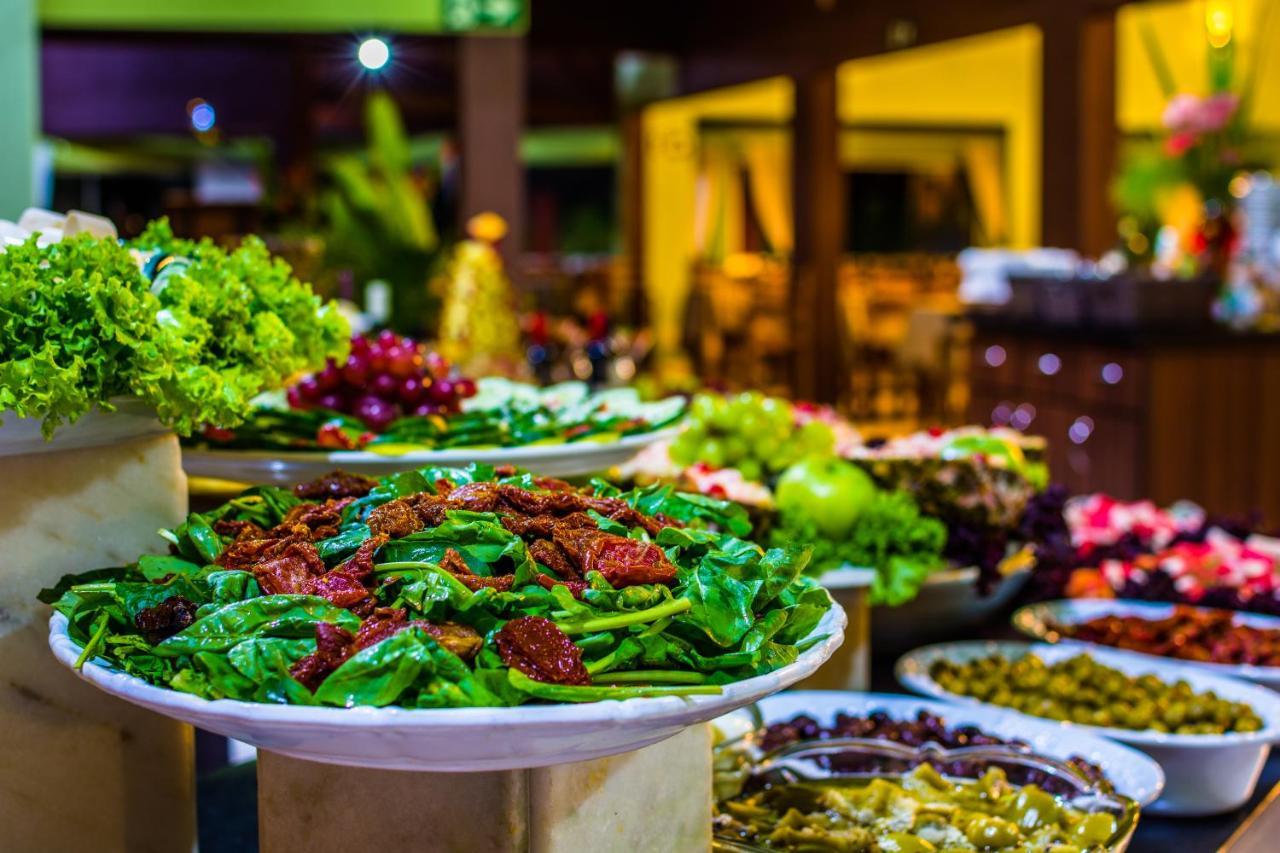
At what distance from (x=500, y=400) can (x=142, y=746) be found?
2.33ft

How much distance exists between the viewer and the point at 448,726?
2.55 ft

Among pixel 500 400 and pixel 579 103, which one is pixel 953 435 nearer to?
pixel 500 400

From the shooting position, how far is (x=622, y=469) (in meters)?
1.90

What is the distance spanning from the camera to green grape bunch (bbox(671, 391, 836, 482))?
1.98m

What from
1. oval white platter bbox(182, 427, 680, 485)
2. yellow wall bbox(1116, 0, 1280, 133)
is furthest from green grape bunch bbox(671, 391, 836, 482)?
yellow wall bbox(1116, 0, 1280, 133)

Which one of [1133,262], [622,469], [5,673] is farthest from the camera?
[1133,262]

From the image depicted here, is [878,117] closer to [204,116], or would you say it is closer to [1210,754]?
[204,116]

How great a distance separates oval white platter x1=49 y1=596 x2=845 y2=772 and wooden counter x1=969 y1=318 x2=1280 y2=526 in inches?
197

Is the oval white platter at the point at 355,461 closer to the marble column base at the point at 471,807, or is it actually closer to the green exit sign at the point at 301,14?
the marble column base at the point at 471,807

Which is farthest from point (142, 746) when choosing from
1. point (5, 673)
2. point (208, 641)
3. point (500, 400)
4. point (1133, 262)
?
point (1133, 262)

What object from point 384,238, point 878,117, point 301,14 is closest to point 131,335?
point 384,238

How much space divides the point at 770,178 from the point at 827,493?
1408cm

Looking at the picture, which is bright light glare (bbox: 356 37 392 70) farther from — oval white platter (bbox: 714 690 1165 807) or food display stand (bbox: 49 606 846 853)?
food display stand (bbox: 49 606 846 853)

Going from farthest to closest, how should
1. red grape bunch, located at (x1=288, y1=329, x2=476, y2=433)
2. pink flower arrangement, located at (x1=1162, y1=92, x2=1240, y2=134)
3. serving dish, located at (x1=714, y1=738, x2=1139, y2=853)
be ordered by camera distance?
pink flower arrangement, located at (x1=1162, y1=92, x2=1240, y2=134) < red grape bunch, located at (x1=288, y1=329, x2=476, y2=433) < serving dish, located at (x1=714, y1=738, x2=1139, y2=853)
